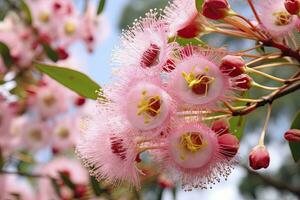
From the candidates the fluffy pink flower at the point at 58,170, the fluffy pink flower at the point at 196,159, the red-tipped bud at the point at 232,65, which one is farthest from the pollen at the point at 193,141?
the fluffy pink flower at the point at 58,170

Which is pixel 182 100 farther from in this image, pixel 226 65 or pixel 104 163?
pixel 104 163

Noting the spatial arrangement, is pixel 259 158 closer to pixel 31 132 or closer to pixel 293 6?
pixel 293 6

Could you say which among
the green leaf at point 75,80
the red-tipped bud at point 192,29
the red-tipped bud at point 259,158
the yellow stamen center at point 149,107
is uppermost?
the red-tipped bud at point 192,29

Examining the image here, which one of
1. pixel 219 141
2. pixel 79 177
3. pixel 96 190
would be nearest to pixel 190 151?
pixel 219 141

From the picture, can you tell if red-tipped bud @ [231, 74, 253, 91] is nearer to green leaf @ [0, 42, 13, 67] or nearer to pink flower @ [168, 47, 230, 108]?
pink flower @ [168, 47, 230, 108]

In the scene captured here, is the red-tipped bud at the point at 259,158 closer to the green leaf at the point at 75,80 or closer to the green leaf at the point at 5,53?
the green leaf at the point at 75,80

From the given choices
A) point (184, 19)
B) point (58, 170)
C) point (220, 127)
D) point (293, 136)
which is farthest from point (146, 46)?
point (58, 170)
